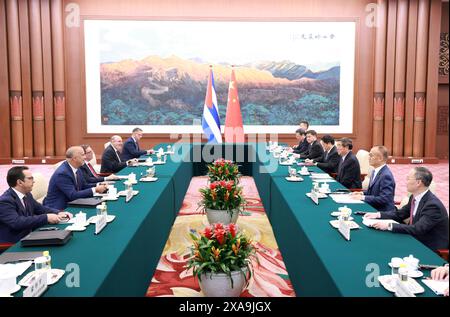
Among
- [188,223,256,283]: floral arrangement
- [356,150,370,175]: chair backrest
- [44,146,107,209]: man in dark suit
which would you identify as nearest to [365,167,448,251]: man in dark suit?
[188,223,256,283]: floral arrangement

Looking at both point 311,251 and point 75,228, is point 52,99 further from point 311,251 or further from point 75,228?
point 311,251

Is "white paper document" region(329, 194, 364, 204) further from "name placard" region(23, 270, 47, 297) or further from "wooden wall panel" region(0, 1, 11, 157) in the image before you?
"wooden wall panel" region(0, 1, 11, 157)

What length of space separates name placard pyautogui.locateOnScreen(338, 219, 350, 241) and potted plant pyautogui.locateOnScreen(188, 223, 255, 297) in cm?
78

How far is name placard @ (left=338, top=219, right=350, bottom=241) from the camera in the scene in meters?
3.16

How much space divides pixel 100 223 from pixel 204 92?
9423 millimetres

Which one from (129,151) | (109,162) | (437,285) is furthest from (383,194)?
(129,151)

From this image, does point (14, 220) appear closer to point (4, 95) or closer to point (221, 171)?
point (221, 171)

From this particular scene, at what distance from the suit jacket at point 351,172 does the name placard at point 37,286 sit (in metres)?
4.27

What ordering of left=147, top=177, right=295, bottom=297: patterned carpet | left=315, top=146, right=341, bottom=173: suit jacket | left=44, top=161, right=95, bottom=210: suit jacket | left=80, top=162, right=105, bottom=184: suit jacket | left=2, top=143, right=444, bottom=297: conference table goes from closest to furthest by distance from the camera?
left=2, top=143, right=444, bottom=297: conference table → left=147, top=177, right=295, bottom=297: patterned carpet → left=44, top=161, right=95, bottom=210: suit jacket → left=80, top=162, right=105, bottom=184: suit jacket → left=315, top=146, right=341, bottom=173: suit jacket

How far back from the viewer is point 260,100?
12.6m

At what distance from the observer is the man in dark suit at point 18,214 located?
11.6ft

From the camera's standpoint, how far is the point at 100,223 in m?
3.35

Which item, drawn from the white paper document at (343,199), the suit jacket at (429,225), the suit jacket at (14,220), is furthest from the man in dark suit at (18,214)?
the suit jacket at (429,225)
